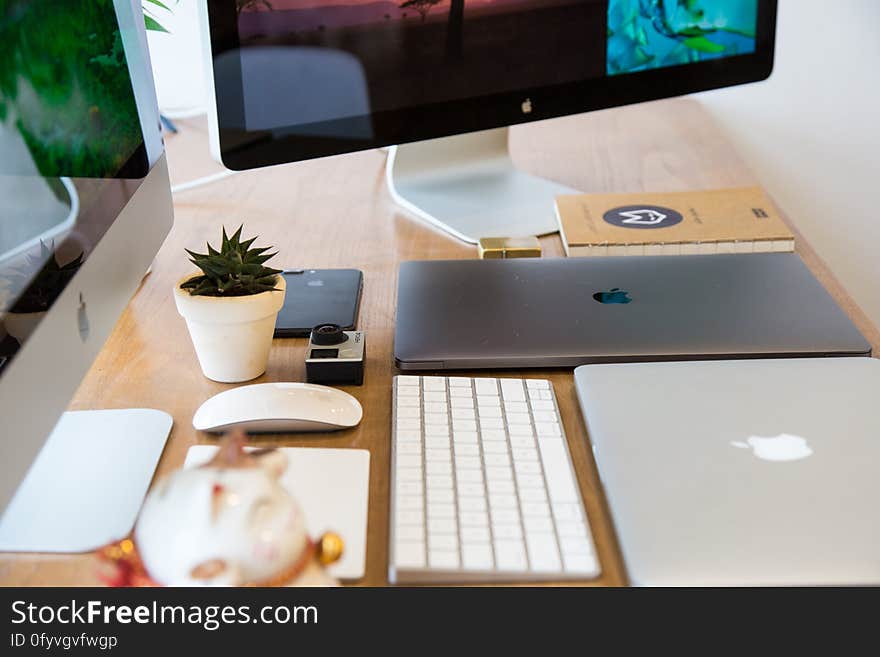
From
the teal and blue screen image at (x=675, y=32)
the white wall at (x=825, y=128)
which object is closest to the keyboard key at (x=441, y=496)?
the teal and blue screen image at (x=675, y=32)

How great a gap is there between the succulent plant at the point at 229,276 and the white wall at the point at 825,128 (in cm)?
121

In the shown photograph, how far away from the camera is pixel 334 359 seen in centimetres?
75

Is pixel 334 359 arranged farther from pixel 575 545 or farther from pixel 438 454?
pixel 575 545

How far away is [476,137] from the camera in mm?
1210

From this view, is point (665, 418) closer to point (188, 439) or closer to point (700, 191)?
point (188, 439)

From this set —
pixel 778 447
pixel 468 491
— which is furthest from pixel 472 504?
pixel 778 447

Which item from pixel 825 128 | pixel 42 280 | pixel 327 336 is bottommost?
pixel 825 128

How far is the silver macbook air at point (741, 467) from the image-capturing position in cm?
52

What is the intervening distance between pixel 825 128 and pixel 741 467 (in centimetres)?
121

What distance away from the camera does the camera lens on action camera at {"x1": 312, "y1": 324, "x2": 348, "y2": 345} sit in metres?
0.76

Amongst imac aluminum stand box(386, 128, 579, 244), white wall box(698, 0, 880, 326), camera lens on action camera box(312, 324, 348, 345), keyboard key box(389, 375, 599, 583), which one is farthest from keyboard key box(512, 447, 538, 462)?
white wall box(698, 0, 880, 326)

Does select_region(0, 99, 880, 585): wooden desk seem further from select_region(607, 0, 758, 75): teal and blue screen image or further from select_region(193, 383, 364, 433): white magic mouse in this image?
select_region(607, 0, 758, 75): teal and blue screen image

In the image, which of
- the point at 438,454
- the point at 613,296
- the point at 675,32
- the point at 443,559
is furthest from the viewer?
the point at 675,32
